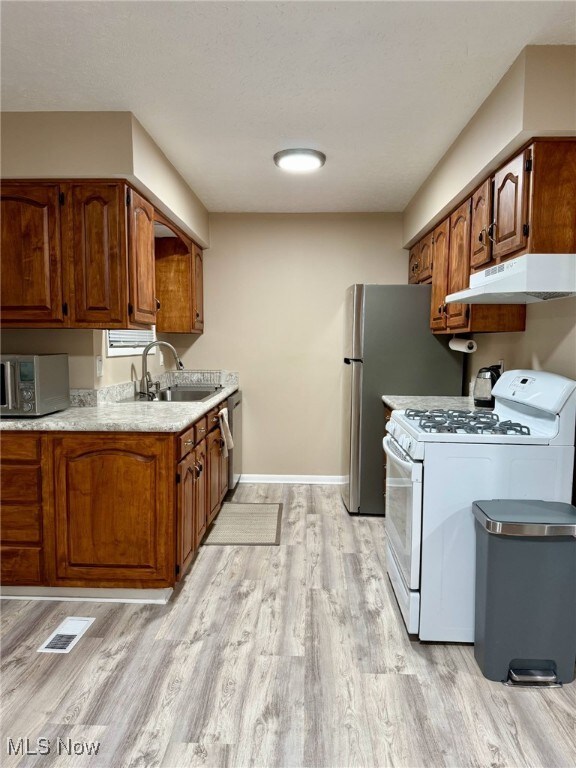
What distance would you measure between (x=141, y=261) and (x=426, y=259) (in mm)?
2130

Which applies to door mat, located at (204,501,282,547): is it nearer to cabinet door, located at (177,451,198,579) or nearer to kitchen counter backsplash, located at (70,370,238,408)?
cabinet door, located at (177,451,198,579)

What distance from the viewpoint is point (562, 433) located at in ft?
6.75

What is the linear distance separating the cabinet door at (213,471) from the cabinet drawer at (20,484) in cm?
103

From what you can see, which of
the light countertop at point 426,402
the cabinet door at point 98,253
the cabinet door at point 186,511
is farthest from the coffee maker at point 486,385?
the cabinet door at point 98,253

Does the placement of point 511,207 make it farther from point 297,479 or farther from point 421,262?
point 297,479

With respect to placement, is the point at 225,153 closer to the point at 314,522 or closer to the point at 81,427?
the point at 81,427

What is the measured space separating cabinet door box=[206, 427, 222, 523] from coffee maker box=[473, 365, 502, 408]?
68.2 inches

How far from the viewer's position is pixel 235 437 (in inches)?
167

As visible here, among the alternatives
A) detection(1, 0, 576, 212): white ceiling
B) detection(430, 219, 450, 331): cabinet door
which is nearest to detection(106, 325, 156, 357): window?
detection(1, 0, 576, 212): white ceiling

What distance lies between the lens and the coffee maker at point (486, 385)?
296 cm

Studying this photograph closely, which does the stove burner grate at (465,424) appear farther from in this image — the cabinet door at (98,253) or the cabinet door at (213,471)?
the cabinet door at (98,253)

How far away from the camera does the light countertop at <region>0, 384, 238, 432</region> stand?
2.36m

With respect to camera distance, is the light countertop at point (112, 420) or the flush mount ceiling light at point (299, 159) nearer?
the light countertop at point (112, 420)

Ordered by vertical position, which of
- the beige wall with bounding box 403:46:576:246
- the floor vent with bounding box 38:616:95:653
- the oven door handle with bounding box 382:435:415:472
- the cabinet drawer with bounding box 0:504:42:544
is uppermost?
A: the beige wall with bounding box 403:46:576:246
